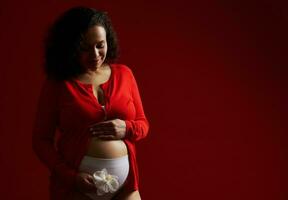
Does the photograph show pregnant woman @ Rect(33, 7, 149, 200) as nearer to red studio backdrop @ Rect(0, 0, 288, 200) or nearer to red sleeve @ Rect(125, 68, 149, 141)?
red sleeve @ Rect(125, 68, 149, 141)

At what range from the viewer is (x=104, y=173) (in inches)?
62.1

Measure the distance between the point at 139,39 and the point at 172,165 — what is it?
0.64 metres

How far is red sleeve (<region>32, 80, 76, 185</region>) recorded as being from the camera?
1574 millimetres

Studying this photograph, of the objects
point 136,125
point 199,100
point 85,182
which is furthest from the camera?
point 199,100

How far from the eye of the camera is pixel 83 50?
1.61 m

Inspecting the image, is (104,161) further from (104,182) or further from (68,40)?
(68,40)

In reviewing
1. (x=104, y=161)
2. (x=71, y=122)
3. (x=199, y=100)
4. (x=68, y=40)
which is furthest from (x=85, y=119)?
(x=199, y=100)

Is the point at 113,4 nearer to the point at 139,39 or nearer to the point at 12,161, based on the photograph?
the point at 139,39

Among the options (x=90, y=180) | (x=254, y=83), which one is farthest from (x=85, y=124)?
(x=254, y=83)

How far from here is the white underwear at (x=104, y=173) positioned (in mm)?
1562

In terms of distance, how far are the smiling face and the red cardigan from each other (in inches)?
3.3

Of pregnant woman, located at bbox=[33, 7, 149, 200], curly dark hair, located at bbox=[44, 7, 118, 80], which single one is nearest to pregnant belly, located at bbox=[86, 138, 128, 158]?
pregnant woman, located at bbox=[33, 7, 149, 200]

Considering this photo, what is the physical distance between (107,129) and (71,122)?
119 mm

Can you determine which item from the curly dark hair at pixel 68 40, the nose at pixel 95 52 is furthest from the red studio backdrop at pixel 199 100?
the nose at pixel 95 52
